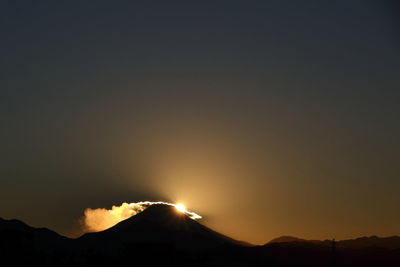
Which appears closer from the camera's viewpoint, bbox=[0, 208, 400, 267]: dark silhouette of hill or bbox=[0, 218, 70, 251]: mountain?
bbox=[0, 208, 400, 267]: dark silhouette of hill

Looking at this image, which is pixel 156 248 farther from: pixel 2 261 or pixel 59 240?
pixel 59 240

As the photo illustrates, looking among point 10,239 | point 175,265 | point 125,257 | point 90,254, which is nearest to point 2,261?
point 10,239

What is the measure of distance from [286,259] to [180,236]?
33393 mm

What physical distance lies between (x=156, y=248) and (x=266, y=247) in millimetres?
95014

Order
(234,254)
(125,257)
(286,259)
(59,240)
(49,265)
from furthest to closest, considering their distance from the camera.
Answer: (286,259) → (59,240) → (234,254) → (125,257) → (49,265)

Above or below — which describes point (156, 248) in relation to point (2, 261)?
above

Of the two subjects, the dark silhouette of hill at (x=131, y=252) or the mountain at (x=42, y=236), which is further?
the mountain at (x=42, y=236)

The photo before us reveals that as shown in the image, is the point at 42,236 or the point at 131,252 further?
the point at 42,236

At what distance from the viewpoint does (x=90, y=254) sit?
99438 mm

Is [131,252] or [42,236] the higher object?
[42,236]

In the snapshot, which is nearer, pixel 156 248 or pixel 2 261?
pixel 2 261

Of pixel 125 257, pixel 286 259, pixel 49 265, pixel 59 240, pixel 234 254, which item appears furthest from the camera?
pixel 286 259

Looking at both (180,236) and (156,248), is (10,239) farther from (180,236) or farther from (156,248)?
(180,236)

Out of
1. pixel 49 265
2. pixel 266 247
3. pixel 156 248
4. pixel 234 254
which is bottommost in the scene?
pixel 49 265
